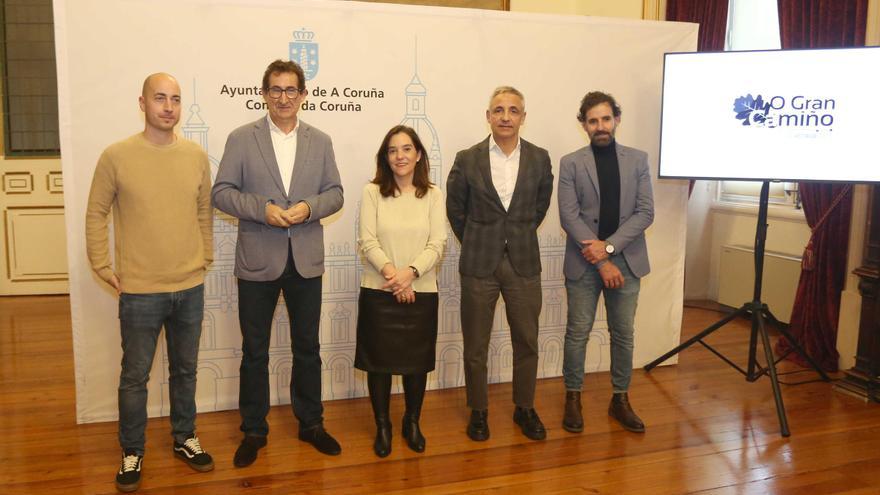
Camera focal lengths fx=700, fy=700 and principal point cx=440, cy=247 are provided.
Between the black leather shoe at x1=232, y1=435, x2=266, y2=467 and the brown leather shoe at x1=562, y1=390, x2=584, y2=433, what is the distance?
1.42 metres

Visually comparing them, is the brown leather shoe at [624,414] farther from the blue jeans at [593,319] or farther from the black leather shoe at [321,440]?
the black leather shoe at [321,440]

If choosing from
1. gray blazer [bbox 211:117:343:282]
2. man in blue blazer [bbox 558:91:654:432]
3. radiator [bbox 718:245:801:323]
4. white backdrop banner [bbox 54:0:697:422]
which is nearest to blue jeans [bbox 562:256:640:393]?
man in blue blazer [bbox 558:91:654:432]

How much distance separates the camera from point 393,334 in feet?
9.93

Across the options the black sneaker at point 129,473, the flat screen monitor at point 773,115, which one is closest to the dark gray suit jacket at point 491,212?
the flat screen monitor at point 773,115

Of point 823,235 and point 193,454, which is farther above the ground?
point 823,235

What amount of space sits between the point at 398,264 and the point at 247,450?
3.33 ft

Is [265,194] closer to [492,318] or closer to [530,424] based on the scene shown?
[492,318]

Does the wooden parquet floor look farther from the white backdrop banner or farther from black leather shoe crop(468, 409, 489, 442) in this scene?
the white backdrop banner

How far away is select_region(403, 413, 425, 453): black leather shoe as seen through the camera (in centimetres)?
308

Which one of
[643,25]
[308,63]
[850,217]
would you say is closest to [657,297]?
[850,217]

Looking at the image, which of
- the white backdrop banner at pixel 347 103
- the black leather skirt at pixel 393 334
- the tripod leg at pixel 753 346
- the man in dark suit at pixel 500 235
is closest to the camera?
the black leather skirt at pixel 393 334

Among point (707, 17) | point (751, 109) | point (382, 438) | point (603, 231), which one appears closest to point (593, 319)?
point (603, 231)

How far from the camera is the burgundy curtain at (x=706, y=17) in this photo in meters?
5.66

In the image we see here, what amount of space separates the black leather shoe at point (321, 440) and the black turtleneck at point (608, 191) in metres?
1.60
